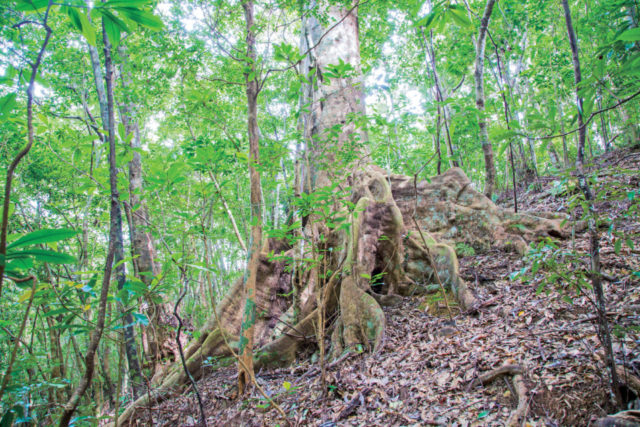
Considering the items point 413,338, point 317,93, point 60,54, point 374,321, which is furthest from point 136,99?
point 413,338

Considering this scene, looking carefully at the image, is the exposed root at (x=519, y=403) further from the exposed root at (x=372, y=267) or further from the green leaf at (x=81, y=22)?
the green leaf at (x=81, y=22)

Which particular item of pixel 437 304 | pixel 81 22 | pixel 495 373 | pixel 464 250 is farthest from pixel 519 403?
pixel 464 250

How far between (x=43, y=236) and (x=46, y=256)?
62mm

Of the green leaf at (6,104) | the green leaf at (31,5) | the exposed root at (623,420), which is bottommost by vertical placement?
the exposed root at (623,420)

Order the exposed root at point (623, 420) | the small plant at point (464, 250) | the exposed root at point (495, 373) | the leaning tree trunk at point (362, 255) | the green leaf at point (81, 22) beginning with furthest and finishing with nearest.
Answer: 1. the small plant at point (464, 250)
2. the leaning tree trunk at point (362, 255)
3. the exposed root at point (495, 373)
4. the exposed root at point (623, 420)
5. the green leaf at point (81, 22)

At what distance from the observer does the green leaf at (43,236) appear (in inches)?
36.0

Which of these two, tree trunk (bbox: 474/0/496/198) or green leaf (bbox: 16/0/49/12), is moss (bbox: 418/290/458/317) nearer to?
tree trunk (bbox: 474/0/496/198)

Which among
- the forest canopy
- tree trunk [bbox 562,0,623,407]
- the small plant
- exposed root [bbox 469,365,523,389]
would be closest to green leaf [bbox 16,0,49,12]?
the forest canopy

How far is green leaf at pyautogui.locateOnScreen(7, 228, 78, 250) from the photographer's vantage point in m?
0.92

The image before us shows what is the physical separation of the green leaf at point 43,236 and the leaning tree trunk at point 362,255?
92.1 inches

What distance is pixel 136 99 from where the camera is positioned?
6.78m

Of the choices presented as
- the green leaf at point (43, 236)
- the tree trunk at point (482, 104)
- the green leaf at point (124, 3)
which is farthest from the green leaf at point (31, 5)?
the tree trunk at point (482, 104)

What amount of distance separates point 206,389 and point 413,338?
9.22ft

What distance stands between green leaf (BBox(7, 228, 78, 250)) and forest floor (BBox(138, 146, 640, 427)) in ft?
6.91
